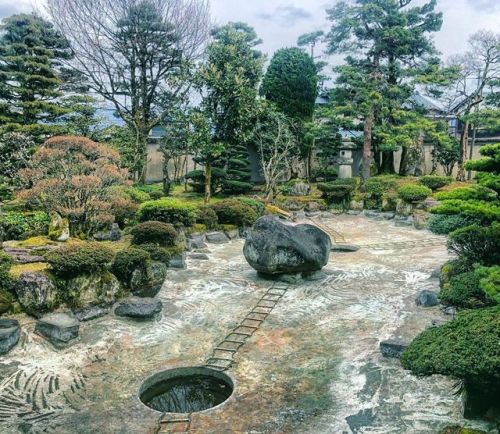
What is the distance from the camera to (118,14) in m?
20.7

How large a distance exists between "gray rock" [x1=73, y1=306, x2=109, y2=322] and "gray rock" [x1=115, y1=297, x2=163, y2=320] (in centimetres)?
25

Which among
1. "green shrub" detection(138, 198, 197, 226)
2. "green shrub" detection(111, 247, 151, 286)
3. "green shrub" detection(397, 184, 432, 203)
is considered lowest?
"green shrub" detection(111, 247, 151, 286)

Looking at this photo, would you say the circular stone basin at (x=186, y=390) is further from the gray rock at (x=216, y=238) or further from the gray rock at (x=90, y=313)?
the gray rock at (x=216, y=238)

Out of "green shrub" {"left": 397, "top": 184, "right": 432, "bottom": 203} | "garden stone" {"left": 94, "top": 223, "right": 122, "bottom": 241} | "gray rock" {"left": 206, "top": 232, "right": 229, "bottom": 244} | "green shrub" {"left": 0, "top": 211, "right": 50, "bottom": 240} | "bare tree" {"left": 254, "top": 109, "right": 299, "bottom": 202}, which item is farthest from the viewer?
"bare tree" {"left": 254, "top": 109, "right": 299, "bottom": 202}

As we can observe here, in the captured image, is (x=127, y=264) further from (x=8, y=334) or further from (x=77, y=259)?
(x=8, y=334)

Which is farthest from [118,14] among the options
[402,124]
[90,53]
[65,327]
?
[65,327]

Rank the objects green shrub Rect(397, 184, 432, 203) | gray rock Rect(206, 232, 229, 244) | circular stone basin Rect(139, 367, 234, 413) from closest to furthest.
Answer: circular stone basin Rect(139, 367, 234, 413) < gray rock Rect(206, 232, 229, 244) < green shrub Rect(397, 184, 432, 203)

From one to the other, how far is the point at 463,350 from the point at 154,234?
892 centimetres

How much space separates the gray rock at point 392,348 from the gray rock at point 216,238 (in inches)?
359

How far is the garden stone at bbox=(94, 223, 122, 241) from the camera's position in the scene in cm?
1316

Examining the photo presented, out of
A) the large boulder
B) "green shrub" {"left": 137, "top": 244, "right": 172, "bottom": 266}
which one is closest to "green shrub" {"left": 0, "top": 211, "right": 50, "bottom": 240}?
"green shrub" {"left": 137, "top": 244, "right": 172, "bottom": 266}

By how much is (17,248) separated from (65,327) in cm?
394

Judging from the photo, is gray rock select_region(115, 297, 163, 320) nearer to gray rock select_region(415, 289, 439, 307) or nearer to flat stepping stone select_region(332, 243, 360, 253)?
gray rock select_region(415, 289, 439, 307)

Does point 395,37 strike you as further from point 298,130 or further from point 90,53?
point 90,53
